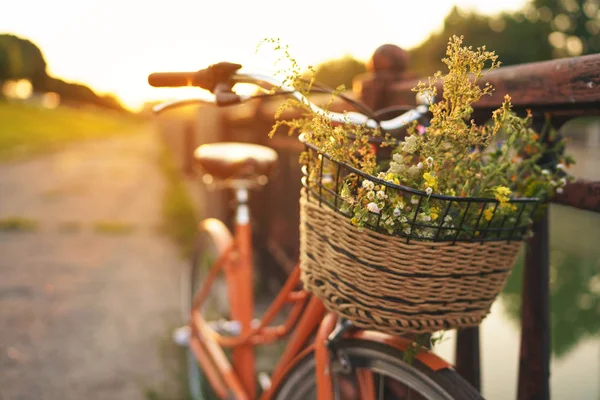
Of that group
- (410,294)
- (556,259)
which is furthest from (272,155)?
(556,259)

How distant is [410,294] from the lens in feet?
3.51

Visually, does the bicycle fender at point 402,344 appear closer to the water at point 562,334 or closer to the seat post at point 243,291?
the seat post at point 243,291

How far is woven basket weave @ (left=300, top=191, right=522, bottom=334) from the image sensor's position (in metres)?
1.05

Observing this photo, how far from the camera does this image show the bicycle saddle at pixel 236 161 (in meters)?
2.20

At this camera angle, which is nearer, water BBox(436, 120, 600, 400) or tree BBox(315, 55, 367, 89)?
water BBox(436, 120, 600, 400)

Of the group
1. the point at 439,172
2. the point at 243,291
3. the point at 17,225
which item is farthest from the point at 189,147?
the point at 439,172

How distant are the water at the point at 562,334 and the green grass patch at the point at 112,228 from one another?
13.1ft

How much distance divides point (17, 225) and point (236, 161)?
15.9 feet

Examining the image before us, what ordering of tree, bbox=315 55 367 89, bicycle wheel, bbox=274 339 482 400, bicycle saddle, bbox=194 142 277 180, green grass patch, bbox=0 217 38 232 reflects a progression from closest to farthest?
bicycle wheel, bbox=274 339 482 400 → bicycle saddle, bbox=194 142 277 180 → green grass patch, bbox=0 217 38 232 → tree, bbox=315 55 367 89

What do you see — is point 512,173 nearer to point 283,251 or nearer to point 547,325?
point 547,325

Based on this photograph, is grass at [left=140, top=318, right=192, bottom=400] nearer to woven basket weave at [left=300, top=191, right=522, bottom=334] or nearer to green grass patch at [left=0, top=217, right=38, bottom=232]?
woven basket weave at [left=300, top=191, right=522, bottom=334]

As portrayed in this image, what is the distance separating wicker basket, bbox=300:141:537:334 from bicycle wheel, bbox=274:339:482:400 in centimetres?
14

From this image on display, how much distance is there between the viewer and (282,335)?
7.10 feet

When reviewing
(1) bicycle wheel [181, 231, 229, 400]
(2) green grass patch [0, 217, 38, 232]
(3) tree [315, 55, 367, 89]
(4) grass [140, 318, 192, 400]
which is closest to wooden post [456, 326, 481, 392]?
(1) bicycle wheel [181, 231, 229, 400]
